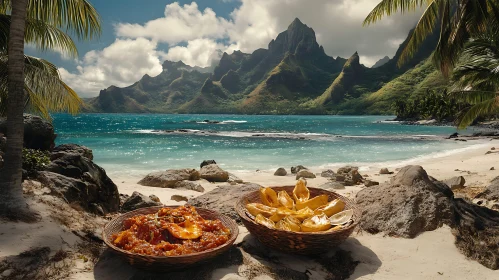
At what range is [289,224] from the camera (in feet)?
12.3

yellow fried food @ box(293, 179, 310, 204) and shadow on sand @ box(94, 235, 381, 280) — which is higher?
yellow fried food @ box(293, 179, 310, 204)

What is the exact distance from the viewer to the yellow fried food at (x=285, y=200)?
458 centimetres

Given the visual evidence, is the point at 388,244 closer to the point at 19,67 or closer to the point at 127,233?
the point at 127,233

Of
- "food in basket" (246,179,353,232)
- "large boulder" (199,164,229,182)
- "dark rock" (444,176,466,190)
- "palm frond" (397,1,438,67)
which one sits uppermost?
"palm frond" (397,1,438,67)

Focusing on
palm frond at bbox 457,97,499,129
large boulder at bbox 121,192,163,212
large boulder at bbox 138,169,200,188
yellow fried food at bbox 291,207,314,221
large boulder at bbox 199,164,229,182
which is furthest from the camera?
large boulder at bbox 199,164,229,182

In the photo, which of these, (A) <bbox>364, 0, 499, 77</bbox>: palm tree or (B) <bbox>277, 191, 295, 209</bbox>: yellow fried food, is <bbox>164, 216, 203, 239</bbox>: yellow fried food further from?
(A) <bbox>364, 0, 499, 77</bbox>: palm tree

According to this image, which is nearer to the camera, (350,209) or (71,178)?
(350,209)

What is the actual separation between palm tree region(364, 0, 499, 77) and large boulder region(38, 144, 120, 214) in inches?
375

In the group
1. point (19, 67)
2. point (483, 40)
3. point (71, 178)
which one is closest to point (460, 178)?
point (483, 40)

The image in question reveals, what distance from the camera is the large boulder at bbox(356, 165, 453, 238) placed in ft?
15.2

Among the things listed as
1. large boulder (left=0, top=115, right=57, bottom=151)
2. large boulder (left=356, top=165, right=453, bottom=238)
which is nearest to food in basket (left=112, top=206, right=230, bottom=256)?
large boulder (left=356, top=165, right=453, bottom=238)

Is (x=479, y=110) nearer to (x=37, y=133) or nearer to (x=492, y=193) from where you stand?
(x=492, y=193)

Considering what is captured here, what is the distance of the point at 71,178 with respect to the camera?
5.66m

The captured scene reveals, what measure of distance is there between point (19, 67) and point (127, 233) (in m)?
3.25
